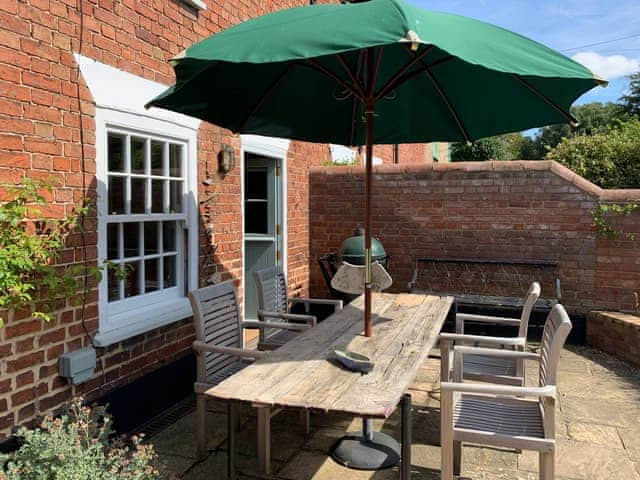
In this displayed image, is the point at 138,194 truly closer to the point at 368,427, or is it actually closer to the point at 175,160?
the point at 175,160

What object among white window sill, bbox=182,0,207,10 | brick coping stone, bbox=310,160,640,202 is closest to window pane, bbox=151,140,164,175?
white window sill, bbox=182,0,207,10

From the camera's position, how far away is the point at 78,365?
3.27m

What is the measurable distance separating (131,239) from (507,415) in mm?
2818

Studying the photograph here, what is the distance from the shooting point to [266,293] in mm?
4531

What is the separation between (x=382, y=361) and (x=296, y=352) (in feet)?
1.57

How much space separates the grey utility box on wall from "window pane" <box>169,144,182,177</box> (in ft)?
5.38

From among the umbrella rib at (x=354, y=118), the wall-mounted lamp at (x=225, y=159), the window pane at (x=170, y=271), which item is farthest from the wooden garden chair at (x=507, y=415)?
the wall-mounted lamp at (x=225, y=159)

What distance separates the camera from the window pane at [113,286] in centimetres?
376

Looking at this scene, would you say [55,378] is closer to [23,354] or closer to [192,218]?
[23,354]

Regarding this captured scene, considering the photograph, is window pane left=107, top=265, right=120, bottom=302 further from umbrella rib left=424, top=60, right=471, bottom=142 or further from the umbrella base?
umbrella rib left=424, top=60, right=471, bottom=142

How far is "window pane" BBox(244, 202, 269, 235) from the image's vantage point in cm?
665

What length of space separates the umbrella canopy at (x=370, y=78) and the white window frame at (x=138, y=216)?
46 centimetres

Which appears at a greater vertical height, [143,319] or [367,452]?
[143,319]

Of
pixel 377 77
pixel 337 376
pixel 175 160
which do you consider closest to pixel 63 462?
pixel 337 376
